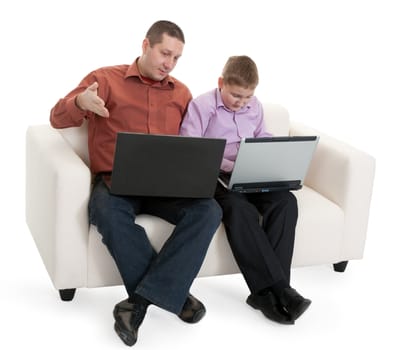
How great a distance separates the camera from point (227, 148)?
153 inches

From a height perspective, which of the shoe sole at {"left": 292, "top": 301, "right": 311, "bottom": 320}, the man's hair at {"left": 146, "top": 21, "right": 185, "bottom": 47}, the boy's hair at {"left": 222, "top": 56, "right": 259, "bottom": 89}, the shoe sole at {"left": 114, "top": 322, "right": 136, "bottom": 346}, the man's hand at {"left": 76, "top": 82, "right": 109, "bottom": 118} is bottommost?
the shoe sole at {"left": 114, "top": 322, "right": 136, "bottom": 346}

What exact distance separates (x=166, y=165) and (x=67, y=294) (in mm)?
741

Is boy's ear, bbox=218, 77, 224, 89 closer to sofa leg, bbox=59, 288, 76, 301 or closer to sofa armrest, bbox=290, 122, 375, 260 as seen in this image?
sofa armrest, bbox=290, 122, 375, 260

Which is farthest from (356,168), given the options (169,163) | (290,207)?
(169,163)

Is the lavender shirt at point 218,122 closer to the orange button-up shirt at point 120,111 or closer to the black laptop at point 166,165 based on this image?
the orange button-up shirt at point 120,111

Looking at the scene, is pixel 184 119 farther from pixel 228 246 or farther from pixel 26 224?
pixel 26 224

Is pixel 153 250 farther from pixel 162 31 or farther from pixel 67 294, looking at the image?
pixel 162 31

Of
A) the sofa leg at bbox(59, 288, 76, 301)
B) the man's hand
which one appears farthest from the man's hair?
the sofa leg at bbox(59, 288, 76, 301)

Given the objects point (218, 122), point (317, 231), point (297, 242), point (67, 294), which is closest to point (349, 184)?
point (317, 231)

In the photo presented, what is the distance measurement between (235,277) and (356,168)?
0.77m

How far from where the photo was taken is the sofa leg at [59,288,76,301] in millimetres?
3625

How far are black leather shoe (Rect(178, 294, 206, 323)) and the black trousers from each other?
0.79 ft

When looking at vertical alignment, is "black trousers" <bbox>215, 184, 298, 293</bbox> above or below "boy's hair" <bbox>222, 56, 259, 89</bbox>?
below

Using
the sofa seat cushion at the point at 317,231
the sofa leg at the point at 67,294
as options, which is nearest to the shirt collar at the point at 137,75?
the sofa seat cushion at the point at 317,231
